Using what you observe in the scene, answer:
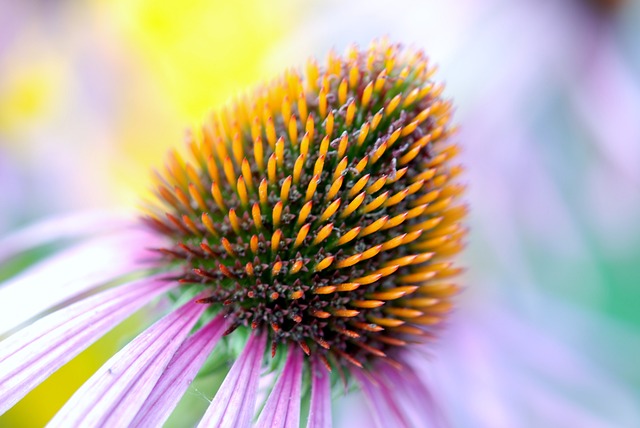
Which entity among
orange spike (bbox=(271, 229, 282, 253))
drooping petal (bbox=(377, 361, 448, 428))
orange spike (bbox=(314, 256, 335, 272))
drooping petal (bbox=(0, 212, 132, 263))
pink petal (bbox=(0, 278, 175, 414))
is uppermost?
drooping petal (bbox=(0, 212, 132, 263))

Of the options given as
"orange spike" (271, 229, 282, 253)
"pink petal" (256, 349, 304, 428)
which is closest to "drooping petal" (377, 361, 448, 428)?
"pink petal" (256, 349, 304, 428)

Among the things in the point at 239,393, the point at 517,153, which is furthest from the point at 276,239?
the point at 517,153

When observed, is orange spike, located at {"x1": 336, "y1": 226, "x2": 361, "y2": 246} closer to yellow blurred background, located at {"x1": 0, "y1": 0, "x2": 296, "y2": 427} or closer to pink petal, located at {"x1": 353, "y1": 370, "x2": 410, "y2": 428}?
pink petal, located at {"x1": 353, "y1": 370, "x2": 410, "y2": 428}

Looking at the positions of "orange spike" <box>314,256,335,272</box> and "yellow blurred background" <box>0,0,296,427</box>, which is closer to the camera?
"orange spike" <box>314,256,335,272</box>

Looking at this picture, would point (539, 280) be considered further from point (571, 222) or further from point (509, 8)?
point (509, 8)

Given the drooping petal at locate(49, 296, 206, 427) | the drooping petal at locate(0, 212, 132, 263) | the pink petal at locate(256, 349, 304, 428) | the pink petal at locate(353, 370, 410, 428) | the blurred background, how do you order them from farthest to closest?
the blurred background
the drooping petal at locate(0, 212, 132, 263)
the pink petal at locate(353, 370, 410, 428)
the pink petal at locate(256, 349, 304, 428)
the drooping petal at locate(49, 296, 206, 427)

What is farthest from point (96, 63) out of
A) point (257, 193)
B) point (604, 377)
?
point (604, 377)

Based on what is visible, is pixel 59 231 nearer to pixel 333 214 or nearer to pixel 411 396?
pixel 333 214

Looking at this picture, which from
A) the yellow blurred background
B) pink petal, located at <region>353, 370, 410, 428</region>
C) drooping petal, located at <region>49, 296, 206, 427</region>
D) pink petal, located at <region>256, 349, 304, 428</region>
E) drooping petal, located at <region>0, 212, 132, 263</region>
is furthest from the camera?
the yellow blurred background
